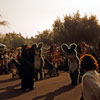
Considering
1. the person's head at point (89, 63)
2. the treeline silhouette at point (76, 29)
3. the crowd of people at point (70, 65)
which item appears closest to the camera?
the crowd of people at point (70, 65)

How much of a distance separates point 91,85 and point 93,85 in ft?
0.11

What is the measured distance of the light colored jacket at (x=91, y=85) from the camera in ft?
11.5

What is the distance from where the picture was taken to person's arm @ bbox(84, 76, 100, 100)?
137 inches

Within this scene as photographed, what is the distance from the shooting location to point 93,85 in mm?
3520

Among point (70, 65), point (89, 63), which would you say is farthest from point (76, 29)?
point (89, 63)

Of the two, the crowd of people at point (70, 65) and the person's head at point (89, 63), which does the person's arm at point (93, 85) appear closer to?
the crowd of people at point (70, 65)

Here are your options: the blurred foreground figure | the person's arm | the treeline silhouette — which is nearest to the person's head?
the blurred foreground figure

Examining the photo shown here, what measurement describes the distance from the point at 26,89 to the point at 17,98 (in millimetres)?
1657

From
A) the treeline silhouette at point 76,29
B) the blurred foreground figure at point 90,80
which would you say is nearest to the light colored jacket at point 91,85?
the blurred foreground figure at point 90,80

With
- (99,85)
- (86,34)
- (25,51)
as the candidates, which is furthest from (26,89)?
(86,34)

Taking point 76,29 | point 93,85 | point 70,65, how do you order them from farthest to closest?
point 76,29, point 70,65, point 93,85

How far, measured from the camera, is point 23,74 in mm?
10000

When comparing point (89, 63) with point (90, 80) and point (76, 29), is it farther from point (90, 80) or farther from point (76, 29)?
point (76, 29)

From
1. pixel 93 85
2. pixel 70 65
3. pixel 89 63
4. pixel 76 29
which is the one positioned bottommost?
pixel 93 85
